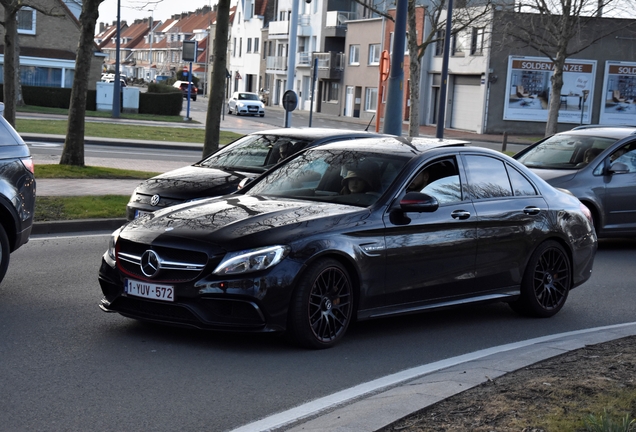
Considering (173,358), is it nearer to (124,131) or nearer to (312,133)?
(312,133)

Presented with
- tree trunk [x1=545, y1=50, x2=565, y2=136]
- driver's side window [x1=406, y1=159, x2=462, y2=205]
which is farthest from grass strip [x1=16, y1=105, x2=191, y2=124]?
driver's side window [x1=406, y1=159, x2=462, y2=205]

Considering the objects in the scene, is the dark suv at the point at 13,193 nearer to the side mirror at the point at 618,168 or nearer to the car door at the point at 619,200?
the car door at the point at 619,200

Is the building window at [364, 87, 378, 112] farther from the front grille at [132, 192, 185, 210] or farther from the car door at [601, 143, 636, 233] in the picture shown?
the front grille at [132, 192, 185, 210]

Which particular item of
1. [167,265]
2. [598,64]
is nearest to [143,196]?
[167,265]

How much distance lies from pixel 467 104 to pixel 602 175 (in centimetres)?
4431

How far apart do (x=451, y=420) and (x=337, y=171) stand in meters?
3.31

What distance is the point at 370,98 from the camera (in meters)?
68.8

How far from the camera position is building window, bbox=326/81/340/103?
248 feet

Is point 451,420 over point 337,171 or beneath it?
beneath

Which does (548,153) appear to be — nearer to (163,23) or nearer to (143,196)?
(143,196)

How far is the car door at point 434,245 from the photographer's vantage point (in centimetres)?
735

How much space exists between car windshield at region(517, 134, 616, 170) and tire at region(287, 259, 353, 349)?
7.53 m

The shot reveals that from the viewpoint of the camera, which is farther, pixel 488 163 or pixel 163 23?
pixel 163 23

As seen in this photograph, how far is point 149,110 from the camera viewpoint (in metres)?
50.5
